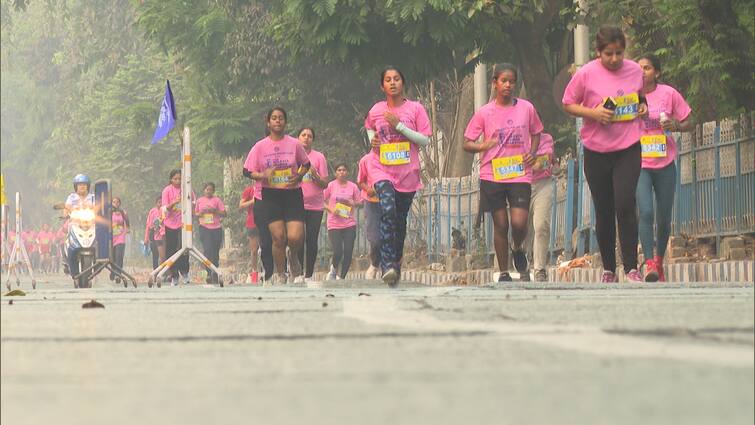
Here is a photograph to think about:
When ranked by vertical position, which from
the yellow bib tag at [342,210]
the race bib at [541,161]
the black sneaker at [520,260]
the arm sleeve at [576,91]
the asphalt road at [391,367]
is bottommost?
the asphalt road at [391,367]

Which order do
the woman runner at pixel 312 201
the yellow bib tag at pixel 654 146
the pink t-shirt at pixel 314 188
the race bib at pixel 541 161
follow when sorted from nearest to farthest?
the yellow bib tag at pixel 654 146 → the race bib at pixel 541 161 → the woman runner at pixel 312 201 → the pink t-shirt at pixel 314 188

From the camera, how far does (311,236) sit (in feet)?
62.0

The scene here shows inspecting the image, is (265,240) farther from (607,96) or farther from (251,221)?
(607,96)

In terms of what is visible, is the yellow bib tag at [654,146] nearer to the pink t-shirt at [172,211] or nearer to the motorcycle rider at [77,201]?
the motorcycle rider at [77,201]

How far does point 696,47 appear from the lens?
55.0 ft

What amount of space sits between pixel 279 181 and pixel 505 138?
11.5 feet

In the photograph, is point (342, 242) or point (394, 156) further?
point (342, 242)

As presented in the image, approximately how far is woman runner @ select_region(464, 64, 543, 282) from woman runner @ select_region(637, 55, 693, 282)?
2.96 feet

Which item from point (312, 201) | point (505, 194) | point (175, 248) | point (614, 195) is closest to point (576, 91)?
point (614, 195)

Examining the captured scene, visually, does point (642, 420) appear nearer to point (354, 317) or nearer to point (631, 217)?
point (354, 317)

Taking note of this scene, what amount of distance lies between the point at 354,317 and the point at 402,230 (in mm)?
7256

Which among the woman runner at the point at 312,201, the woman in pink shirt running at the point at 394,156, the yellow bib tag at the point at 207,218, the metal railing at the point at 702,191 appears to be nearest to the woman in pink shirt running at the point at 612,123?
the woman in pink shirt running at the point at 394,156

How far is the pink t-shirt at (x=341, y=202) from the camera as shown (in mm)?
22875

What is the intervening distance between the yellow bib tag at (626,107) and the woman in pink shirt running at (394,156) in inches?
78.8
